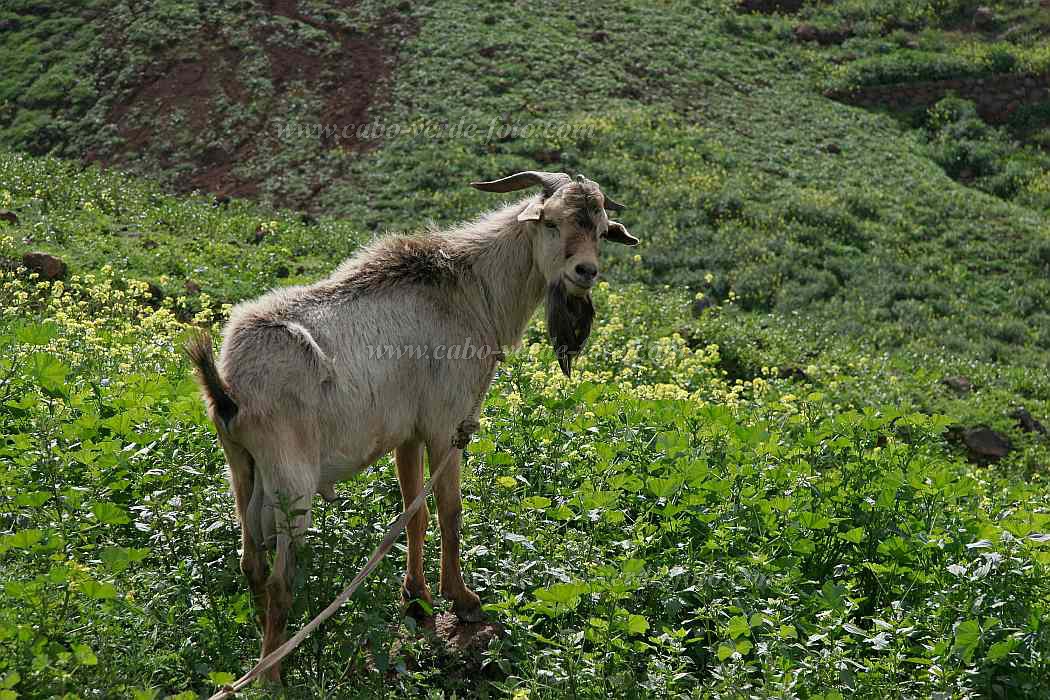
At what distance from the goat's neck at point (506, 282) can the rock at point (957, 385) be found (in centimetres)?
953

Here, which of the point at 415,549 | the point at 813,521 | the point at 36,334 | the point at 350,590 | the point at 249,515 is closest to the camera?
the point at 350,590

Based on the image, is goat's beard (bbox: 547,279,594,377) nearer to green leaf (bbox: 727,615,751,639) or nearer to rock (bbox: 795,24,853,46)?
green leaf (bbox: 727,615,751,639)

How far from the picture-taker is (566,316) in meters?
5.28

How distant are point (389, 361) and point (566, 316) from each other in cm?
100

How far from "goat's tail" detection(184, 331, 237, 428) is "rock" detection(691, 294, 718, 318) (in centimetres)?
1097

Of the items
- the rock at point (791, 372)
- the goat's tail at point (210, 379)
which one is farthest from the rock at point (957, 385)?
the goat's tail at point (210, 379)

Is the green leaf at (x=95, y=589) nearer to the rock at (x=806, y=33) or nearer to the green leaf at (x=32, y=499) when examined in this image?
the green leaf at (x=32, y=499)

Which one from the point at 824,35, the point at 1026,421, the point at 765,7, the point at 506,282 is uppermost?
the point at 765,7

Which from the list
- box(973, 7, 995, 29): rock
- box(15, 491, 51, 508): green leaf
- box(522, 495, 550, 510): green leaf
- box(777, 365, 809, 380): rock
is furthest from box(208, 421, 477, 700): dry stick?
box(973, 7, 995, 29): rock

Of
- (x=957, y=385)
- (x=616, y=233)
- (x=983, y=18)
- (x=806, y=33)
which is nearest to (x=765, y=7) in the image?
(x=806, y=33)

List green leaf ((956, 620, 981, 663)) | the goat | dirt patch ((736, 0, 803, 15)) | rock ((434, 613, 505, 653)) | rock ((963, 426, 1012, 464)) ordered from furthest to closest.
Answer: dirt patch ((736, 0, 803, 15)) < rock ((963, 426, 1012, 464)) < rock ((434, 613, 505, 653)) < green leaf ((956, 620, 981, 663)) < the goat

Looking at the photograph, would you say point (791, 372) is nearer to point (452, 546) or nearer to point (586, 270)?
point (586, 270)

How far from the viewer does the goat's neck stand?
549 cm

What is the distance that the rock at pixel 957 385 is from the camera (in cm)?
1316
